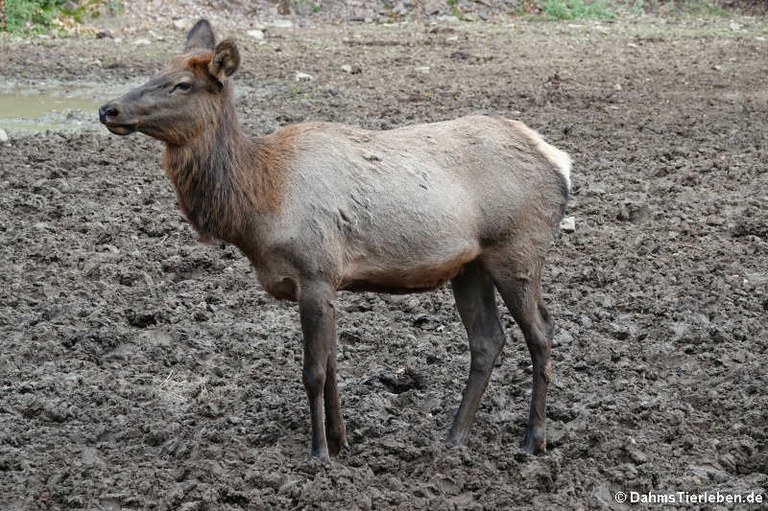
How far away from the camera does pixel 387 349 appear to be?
6.73 m

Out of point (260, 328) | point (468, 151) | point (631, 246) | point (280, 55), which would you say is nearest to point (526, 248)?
point (468, 151)

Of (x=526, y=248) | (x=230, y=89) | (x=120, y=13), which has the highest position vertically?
(x=230, y=89)

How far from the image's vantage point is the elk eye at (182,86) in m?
5.07

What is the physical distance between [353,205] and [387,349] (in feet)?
5.68

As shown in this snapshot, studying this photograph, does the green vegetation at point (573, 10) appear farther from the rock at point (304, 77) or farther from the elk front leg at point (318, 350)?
the elk front leg at point (318, 350)

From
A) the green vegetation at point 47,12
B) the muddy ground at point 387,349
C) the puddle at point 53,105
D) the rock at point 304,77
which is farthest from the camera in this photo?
the green vegetation at point 47,12

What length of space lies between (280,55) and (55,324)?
9566 millimetres

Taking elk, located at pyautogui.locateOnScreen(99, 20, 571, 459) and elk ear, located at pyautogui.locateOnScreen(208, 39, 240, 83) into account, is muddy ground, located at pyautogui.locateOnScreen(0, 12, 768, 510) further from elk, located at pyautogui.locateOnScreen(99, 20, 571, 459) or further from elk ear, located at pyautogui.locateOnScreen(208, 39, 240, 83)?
elk ear, located at pyautogui.locateOnScreen(208, 39, 240, 83)

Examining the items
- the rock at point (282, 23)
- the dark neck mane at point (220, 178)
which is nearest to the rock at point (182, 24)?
the rock at point (282, 23)

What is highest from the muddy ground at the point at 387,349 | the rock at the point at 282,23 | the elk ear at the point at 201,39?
the elk ear at the point at 201,39

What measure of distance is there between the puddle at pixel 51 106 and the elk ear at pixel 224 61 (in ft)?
23.1

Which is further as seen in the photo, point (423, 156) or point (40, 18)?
point (40, 18)

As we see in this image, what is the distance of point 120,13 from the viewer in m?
18.5

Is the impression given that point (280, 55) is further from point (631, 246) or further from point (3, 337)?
point (3, 337)
